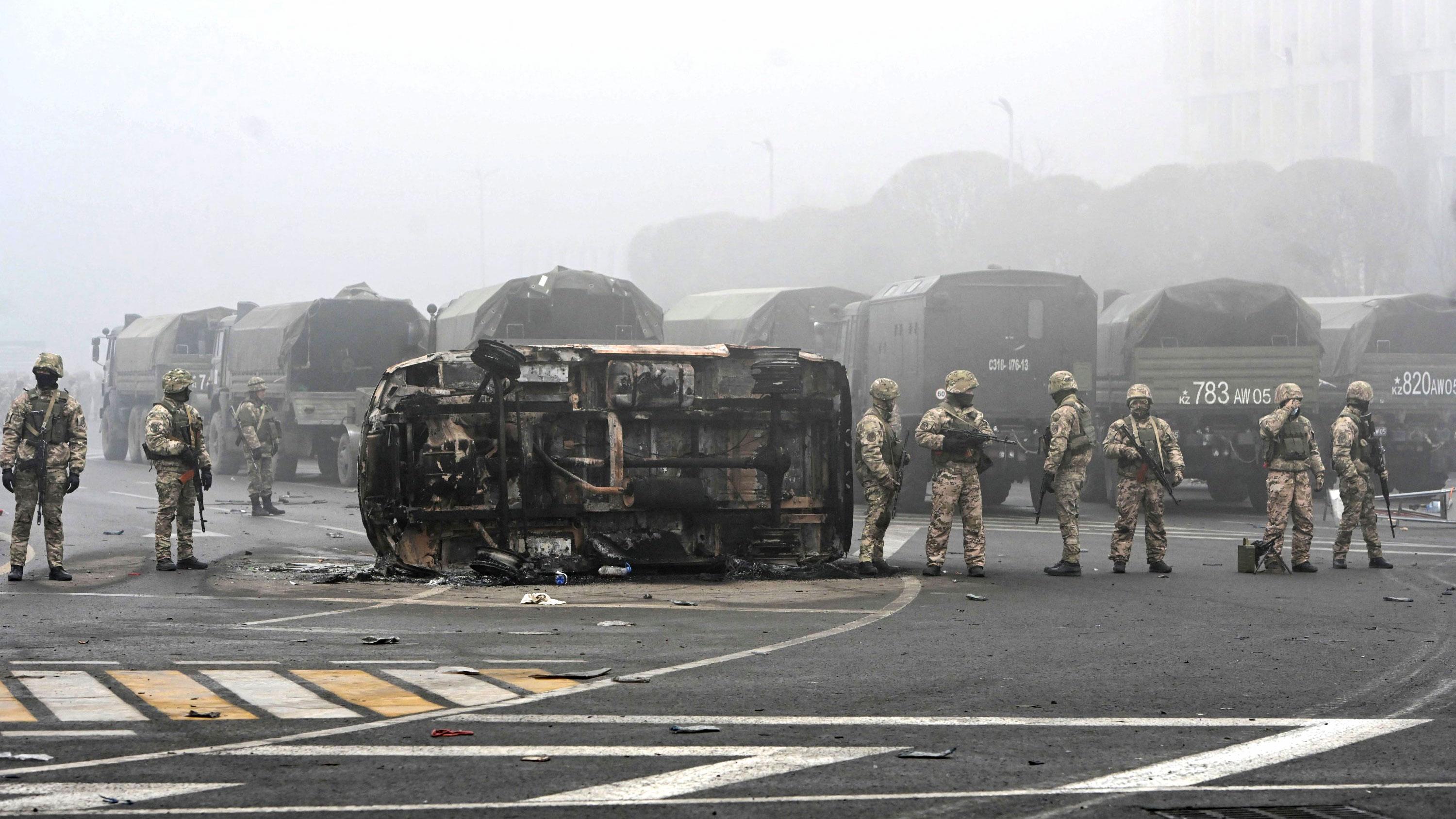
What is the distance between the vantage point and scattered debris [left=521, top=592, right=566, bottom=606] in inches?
436

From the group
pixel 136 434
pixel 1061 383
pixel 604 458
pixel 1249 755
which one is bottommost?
pixel 1249 755

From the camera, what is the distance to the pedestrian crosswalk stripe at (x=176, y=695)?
6805 millimetres

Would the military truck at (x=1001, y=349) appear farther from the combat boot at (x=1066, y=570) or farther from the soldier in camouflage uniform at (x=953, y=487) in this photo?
the soldier in camouflage uniform at (x=953, y=487)

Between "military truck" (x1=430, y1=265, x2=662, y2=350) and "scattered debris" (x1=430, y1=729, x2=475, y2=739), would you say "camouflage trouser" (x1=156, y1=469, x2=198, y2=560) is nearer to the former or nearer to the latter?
"scattered debris" (x1=430, y1=729, x2=475, y2=739)

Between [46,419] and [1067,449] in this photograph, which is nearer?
[46,419]

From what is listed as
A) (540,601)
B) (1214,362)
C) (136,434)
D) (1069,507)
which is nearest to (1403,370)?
(1214,362)

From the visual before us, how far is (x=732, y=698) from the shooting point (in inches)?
287

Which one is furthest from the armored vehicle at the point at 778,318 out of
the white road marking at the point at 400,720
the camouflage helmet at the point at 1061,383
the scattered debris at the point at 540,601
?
the white road marking at the point at 400,720

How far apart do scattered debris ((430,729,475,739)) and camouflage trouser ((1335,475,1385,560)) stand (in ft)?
34.0

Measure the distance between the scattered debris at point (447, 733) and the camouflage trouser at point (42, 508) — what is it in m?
7.76

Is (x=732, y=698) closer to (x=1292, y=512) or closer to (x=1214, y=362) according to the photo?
(x=1292, y=512)

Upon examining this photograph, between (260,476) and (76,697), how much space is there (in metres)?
14.0

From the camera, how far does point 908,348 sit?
2258cm

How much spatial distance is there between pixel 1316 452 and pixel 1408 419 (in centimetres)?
1139
